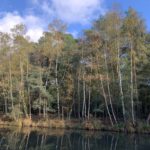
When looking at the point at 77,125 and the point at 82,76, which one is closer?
the point at 77,125

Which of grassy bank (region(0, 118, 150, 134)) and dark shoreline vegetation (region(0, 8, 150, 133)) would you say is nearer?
grassy bank (region(0, 118, 150, 134))

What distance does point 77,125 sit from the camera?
99.3 ft

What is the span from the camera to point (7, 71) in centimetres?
3459

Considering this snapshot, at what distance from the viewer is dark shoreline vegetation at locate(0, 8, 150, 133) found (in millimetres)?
27484

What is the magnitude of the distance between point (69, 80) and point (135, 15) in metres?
11.9

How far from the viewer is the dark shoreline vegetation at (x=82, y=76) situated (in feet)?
90.2

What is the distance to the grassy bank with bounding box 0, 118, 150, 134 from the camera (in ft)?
85.9

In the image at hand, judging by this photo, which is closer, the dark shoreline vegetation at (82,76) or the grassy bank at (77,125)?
the grassy bank at (77,125)

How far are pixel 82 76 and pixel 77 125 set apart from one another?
557 cm

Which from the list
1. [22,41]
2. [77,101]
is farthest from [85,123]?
[22,41]

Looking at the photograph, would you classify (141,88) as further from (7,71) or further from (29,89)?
(7,71)

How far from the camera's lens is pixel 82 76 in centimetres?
3256

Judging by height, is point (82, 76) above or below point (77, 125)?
above

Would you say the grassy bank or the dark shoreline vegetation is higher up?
the dark shoreline vegetation
